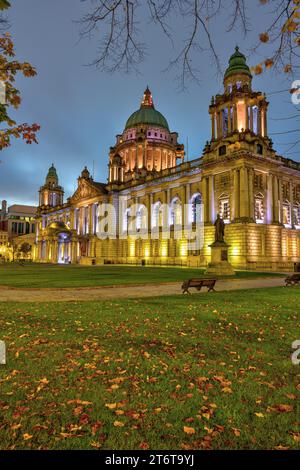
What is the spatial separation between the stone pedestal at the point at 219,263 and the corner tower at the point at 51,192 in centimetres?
8736

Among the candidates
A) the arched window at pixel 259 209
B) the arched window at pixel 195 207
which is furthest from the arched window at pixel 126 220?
the arched window at pixel 259 209

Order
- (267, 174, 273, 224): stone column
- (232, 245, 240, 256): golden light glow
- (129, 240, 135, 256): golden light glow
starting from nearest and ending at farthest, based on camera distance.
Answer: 1. (232, 245, 240, 256): golden light glow
2. (267, 174, 273, 224): stone column
3. (129, 240, 135, 256): golden light glow

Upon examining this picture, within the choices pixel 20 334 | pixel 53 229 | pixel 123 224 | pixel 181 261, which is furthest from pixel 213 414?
pixel 53 229

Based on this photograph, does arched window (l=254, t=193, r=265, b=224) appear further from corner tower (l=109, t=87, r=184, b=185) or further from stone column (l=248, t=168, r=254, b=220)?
corner tower (l=109, t=87, r=184, b=185)

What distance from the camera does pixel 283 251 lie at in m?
49.0

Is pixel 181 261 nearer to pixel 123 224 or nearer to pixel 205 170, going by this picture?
pixel 205 170

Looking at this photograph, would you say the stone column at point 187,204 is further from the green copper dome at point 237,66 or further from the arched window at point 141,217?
the green copper dome at point 237,66

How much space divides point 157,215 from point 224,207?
18.3 m

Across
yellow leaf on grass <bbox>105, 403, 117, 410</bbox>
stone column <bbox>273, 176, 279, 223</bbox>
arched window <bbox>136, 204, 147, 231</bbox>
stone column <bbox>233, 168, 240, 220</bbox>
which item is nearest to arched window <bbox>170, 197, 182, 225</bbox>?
arched window <bbox>136, 204, 147, 231</bbox>

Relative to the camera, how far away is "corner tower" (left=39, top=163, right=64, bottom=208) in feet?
360

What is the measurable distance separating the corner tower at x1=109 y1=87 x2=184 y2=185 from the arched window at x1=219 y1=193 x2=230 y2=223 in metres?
30.3

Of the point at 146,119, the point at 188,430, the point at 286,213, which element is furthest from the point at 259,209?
the point at 146,119

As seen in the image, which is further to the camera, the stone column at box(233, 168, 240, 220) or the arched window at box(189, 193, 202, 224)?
the arched window at box(189, 193, 202, 224)
